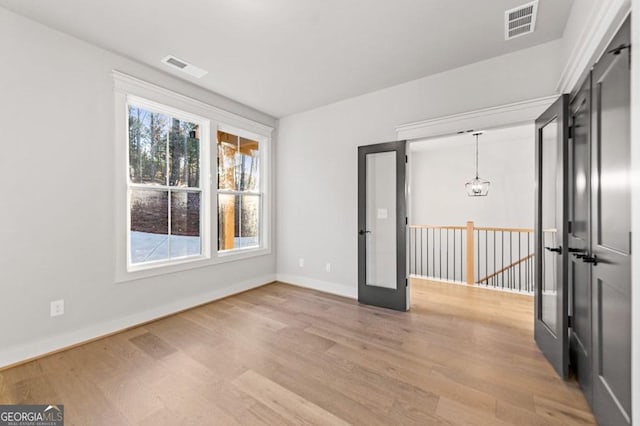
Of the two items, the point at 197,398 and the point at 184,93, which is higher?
the point at 184,93

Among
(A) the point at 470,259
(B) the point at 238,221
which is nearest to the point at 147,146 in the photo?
(B) the point at 238,221

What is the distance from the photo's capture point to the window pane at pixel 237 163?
155 inches

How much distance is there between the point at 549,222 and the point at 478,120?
126cm

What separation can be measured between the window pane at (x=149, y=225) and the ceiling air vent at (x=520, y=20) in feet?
12.9

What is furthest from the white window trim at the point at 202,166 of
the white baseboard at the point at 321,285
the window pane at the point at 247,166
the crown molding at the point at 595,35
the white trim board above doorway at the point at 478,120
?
the crown molding at the point at 595,35

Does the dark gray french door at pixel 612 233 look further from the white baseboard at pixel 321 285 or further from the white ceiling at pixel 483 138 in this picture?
the white ceiling at pixel 483 138

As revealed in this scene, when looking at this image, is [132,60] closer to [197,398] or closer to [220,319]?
[220,319]

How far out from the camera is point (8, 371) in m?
2.06

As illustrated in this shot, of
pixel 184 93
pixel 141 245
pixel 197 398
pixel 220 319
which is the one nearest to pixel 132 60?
pixel 184 93

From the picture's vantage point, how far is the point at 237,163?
13.7ft

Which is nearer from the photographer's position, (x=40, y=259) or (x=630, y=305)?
(x=630, y=305)

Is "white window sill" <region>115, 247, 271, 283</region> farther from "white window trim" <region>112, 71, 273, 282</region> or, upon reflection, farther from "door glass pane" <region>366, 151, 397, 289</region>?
"door glass pane" <region>366, 151, 397, 289</region>

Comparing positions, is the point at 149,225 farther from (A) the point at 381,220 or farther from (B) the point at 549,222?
(B) the point at 549,222

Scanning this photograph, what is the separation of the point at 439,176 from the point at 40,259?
24.5ft
